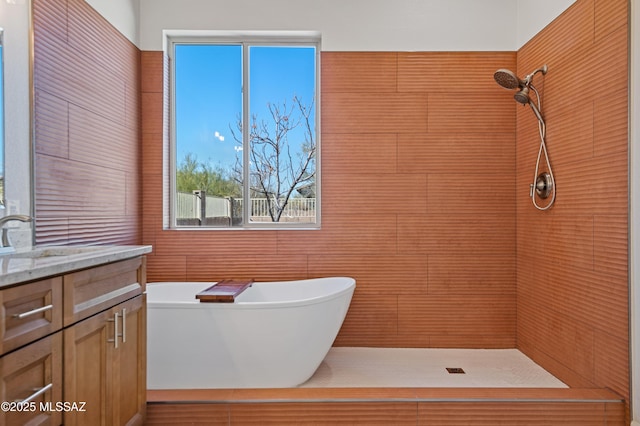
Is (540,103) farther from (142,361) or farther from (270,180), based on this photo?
(142,361)

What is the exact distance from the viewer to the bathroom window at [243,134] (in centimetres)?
326

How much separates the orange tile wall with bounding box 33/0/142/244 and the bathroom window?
0.37 m

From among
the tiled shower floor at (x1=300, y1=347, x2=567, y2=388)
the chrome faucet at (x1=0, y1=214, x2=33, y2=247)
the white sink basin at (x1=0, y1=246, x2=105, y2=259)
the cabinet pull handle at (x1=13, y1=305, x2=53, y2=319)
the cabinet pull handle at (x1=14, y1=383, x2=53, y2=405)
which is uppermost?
the chrome faucet at (x1=0, y1=214, x2=33, y2=247)

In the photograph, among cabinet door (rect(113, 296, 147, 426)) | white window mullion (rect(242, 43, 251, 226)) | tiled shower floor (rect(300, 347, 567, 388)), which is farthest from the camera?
white window mullion (rect(242, 43, 251, 226))

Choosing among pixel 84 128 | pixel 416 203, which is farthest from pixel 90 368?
pixel 416 203

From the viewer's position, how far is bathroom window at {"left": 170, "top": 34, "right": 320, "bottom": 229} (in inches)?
128

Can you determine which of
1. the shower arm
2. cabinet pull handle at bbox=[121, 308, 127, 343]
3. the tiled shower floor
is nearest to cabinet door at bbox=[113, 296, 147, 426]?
cabinet pull handle at bbox=[121, 308, 127, 343]

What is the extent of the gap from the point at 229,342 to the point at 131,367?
60cm

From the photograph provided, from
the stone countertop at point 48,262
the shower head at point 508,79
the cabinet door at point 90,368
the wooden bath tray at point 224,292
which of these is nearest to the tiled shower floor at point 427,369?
the wooden bath tray at point 224,292

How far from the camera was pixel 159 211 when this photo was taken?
3.11 metres

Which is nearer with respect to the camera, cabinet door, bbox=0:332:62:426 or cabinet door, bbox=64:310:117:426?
cabinet door, bbox=0:332:62:426

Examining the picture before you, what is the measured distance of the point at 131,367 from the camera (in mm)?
1715

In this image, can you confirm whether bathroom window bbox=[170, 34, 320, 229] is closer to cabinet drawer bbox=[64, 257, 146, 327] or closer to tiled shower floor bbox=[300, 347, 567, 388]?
tiled shower floor bbox=[300, 347, 567, 388]

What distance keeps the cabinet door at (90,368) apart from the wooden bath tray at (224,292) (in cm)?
74
